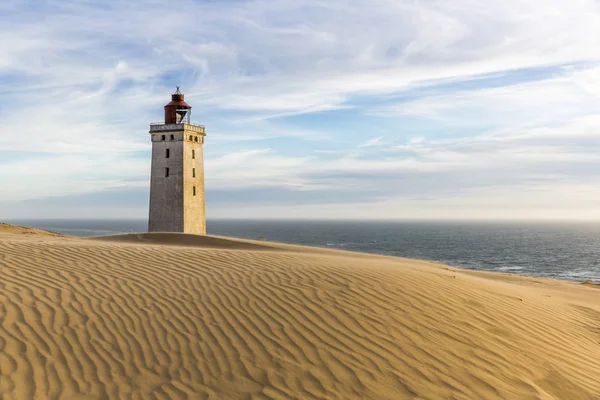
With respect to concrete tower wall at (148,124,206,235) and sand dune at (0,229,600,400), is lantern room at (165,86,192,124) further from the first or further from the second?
sand dune at (0,229,600,400)

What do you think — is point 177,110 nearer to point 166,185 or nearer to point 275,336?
point 166,185

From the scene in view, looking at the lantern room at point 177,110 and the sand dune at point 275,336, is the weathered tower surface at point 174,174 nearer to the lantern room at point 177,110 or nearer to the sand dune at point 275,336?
the lantern room at point 177,110

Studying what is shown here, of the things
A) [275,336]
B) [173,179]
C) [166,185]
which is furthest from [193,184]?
[275,336]

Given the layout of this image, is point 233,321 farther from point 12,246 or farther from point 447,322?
point 12,246

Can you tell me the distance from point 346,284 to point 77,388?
4750 mm

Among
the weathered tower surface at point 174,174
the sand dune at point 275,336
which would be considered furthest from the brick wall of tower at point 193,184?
the sand dune at point 275,336

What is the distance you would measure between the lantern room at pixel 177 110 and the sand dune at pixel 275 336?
2396 cm

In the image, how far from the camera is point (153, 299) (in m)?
8.16

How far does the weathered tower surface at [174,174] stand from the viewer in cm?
3216

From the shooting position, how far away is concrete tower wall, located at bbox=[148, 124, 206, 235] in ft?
105

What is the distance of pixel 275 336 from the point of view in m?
6.90

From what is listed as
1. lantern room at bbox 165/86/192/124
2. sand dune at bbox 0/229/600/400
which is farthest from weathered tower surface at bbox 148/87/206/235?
sand dune at bbox 0/229/600/400

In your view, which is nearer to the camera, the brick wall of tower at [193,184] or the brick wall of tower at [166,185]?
the brick wall of tower at [166,185]

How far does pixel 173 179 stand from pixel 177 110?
195 inches
